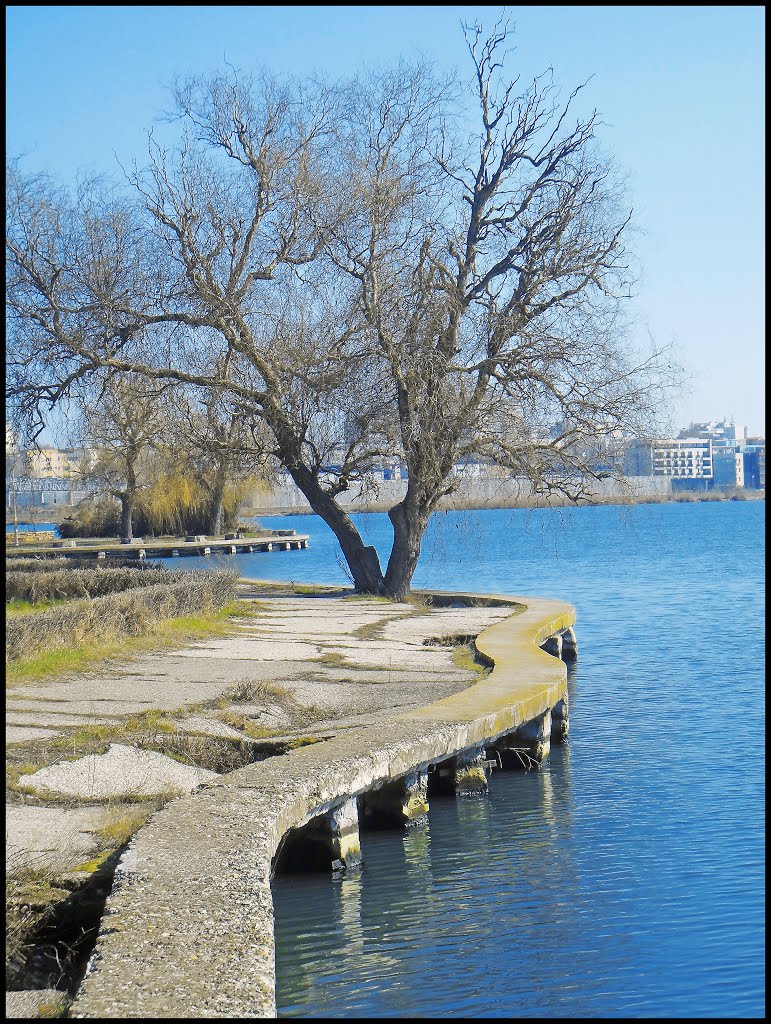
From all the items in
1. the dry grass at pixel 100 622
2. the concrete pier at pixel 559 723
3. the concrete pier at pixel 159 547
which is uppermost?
the dry grass at pixel 100 622

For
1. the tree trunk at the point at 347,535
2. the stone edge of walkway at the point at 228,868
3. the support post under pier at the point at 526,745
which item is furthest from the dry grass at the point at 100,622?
the support post under pier at the point at 526,745

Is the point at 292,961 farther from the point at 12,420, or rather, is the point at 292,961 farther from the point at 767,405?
the point at 12,420

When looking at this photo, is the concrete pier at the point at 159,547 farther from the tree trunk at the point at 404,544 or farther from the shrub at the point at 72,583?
the shrub at the point at 72,583

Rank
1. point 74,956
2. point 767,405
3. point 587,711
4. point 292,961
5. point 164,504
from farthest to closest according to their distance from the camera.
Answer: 1. point 164,504
2. point 587,711
3. point 292,961
4. point 74,956
5. point 767,405

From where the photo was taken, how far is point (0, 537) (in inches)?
305

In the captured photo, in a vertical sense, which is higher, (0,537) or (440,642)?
(0,537)

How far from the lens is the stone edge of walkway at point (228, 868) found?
443 centimetres

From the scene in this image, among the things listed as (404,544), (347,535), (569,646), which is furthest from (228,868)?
(347,535)

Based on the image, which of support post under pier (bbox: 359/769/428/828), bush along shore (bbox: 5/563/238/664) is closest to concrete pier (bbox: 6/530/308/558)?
bush along shore (bbox: 5/563/238/664)

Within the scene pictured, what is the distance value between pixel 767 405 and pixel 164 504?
56.4 m

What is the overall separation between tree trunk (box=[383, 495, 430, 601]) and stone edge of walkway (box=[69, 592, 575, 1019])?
1136cm

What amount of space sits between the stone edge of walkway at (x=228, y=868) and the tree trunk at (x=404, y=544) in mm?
11362

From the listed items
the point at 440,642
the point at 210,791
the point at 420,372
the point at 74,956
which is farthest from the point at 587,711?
the point at 74,956

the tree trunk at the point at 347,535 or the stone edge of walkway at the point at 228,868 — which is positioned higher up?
the tree trunk at the point at 347,535
